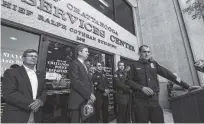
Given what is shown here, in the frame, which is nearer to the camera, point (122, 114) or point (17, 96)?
point (17, 96)

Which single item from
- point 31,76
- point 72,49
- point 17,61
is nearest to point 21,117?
point 31,76

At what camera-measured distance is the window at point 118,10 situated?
5434mm

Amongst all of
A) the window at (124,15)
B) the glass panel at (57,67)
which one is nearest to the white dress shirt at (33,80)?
the glass panel at (57,67)

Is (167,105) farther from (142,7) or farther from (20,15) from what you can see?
(20,15)

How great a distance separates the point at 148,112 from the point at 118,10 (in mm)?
6124

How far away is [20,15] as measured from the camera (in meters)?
Answer: 2.56

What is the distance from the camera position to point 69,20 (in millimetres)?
3609

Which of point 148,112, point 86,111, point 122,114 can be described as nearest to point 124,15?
point 122,114

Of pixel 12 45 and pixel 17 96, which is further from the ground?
pixel 12 45

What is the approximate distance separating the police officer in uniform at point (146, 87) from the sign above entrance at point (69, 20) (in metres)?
2.29

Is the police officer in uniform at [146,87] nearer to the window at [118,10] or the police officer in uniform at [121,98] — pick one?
the police officer in uniform at [121,98]

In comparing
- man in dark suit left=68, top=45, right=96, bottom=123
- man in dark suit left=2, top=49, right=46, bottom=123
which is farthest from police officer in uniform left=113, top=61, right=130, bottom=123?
man in dark suit left=2, top=49, right=46, bottom=123

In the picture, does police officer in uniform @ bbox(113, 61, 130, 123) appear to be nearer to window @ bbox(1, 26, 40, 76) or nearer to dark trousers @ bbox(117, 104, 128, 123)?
dark trousers @ bbox(117, 104, 128, 123)

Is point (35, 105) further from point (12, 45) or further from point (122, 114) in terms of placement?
point (122, 114)
